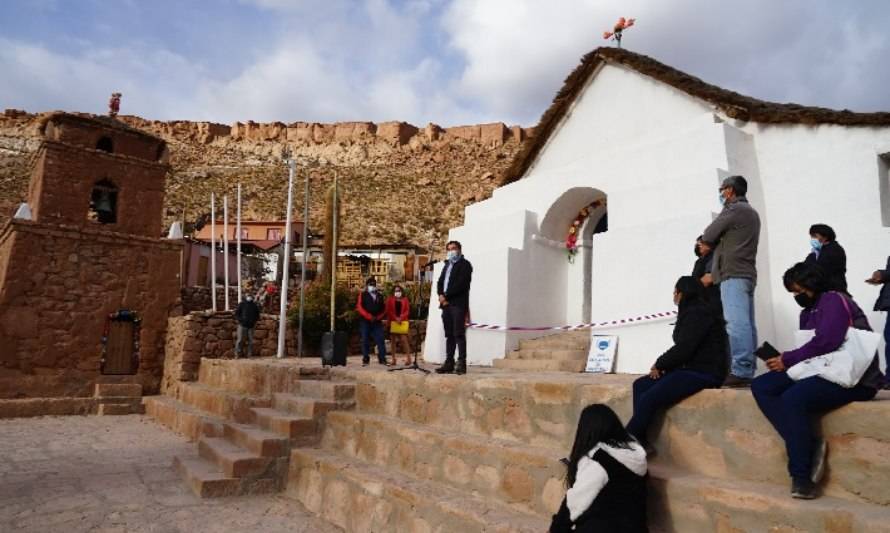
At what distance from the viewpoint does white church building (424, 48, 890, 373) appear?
739 centimetres

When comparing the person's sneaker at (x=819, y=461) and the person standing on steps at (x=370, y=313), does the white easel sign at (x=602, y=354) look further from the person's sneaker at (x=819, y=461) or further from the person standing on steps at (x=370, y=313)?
the person's sneaker at (x=819, y=461)

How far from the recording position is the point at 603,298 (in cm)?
849

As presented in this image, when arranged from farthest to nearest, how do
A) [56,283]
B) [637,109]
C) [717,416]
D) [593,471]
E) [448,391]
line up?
[56,283] < [637,109] < [448,391] < [717,416] < [593,471]

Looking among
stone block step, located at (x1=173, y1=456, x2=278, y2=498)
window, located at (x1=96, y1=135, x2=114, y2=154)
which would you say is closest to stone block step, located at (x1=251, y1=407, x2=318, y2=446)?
stone block step, located at (x1=173, y1=456, x2=278, y2=498)

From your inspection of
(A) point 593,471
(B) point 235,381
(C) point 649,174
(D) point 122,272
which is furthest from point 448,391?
(D) point 122,272

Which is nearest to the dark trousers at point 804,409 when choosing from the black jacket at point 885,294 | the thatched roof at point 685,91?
the black jacket at point 885,294

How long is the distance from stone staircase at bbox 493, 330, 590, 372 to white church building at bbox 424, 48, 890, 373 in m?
0.37

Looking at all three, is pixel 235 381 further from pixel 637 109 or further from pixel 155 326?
pixel 637 109

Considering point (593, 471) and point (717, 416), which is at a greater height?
point (717, 416)

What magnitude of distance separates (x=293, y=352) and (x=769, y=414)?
14.4 meters

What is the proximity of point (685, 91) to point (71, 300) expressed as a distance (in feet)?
46.6

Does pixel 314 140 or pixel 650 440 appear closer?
pixel 650 440

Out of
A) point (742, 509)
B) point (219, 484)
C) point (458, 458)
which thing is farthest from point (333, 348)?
point (742, 509)

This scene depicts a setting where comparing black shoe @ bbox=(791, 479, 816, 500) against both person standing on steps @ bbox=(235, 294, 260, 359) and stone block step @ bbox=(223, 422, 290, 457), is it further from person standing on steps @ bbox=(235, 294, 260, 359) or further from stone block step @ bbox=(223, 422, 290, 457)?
person standing on steps @ bbox=(235, 294, 260, 359)
